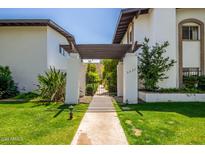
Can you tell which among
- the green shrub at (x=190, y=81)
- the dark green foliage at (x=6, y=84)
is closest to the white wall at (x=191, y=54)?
the green shrub at (x=190, y=81)

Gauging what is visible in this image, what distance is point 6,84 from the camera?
2053 centimetres

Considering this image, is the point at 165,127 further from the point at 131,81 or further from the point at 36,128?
the point at 131,81

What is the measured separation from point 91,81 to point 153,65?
50.9 ft

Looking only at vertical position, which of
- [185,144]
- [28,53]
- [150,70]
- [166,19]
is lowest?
[185,144]

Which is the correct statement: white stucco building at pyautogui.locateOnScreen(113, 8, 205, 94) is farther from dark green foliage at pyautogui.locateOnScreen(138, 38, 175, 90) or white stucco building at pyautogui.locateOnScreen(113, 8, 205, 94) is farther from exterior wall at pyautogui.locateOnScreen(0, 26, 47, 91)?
exterior wall at pyautogui.locateOnScreen(0, 26, 47, 91)

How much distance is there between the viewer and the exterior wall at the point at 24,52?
2280 centimetres

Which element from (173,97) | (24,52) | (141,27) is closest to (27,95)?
(24,52)

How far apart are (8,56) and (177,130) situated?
17692mm

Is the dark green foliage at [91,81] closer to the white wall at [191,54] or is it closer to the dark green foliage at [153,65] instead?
the dark green foliage at [153,65]

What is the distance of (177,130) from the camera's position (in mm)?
9117

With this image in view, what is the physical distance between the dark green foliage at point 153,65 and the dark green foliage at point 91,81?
765 centimetres
